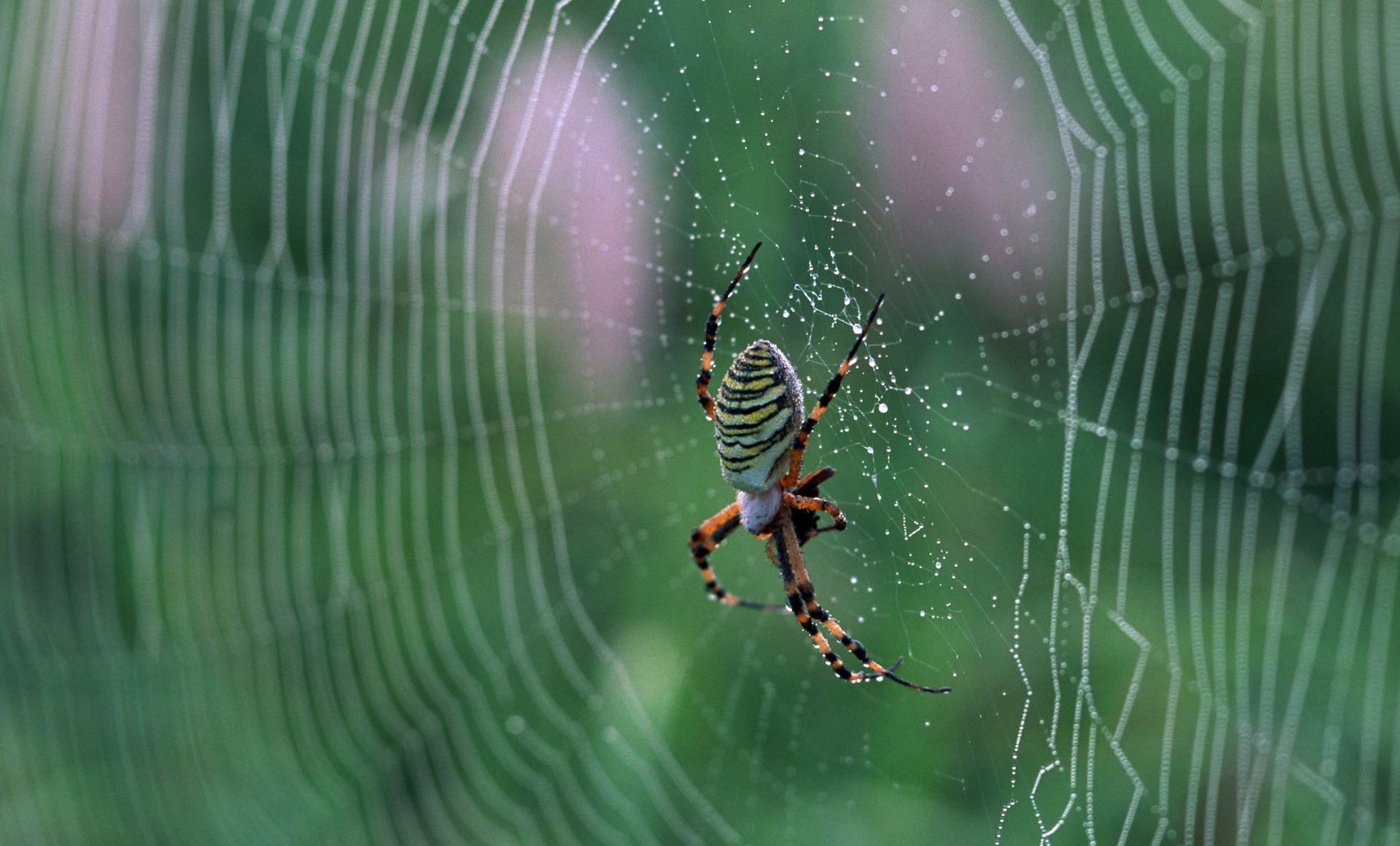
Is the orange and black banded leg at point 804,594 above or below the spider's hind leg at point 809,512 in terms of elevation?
below

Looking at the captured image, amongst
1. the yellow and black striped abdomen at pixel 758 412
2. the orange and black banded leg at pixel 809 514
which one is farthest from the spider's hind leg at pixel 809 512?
the yellow and black striped abdomen at pixel 758 412

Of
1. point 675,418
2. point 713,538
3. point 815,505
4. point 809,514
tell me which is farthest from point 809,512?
point 675,418

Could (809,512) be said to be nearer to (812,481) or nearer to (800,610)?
(812,481)

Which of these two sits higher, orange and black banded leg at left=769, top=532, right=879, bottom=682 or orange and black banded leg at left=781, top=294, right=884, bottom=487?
orange and black banded leg at left=781, top=294, right=884, bottom=487

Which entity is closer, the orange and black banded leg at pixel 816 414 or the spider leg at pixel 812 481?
the orange and black banded leg at pixel 816 414

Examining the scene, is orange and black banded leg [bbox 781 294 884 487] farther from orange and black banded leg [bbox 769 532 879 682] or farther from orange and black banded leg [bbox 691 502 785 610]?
orange and black banded leg [bbox 691 502 785 610]

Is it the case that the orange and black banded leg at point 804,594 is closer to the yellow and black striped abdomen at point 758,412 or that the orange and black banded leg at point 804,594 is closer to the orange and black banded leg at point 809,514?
the orange and black banded leg at point 809,514

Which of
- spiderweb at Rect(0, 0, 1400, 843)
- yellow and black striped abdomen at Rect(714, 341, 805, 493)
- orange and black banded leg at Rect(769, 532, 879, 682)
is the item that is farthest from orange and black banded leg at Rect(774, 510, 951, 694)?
yellow and black striped abdomen at Rect(714, 341, 805, 493)
